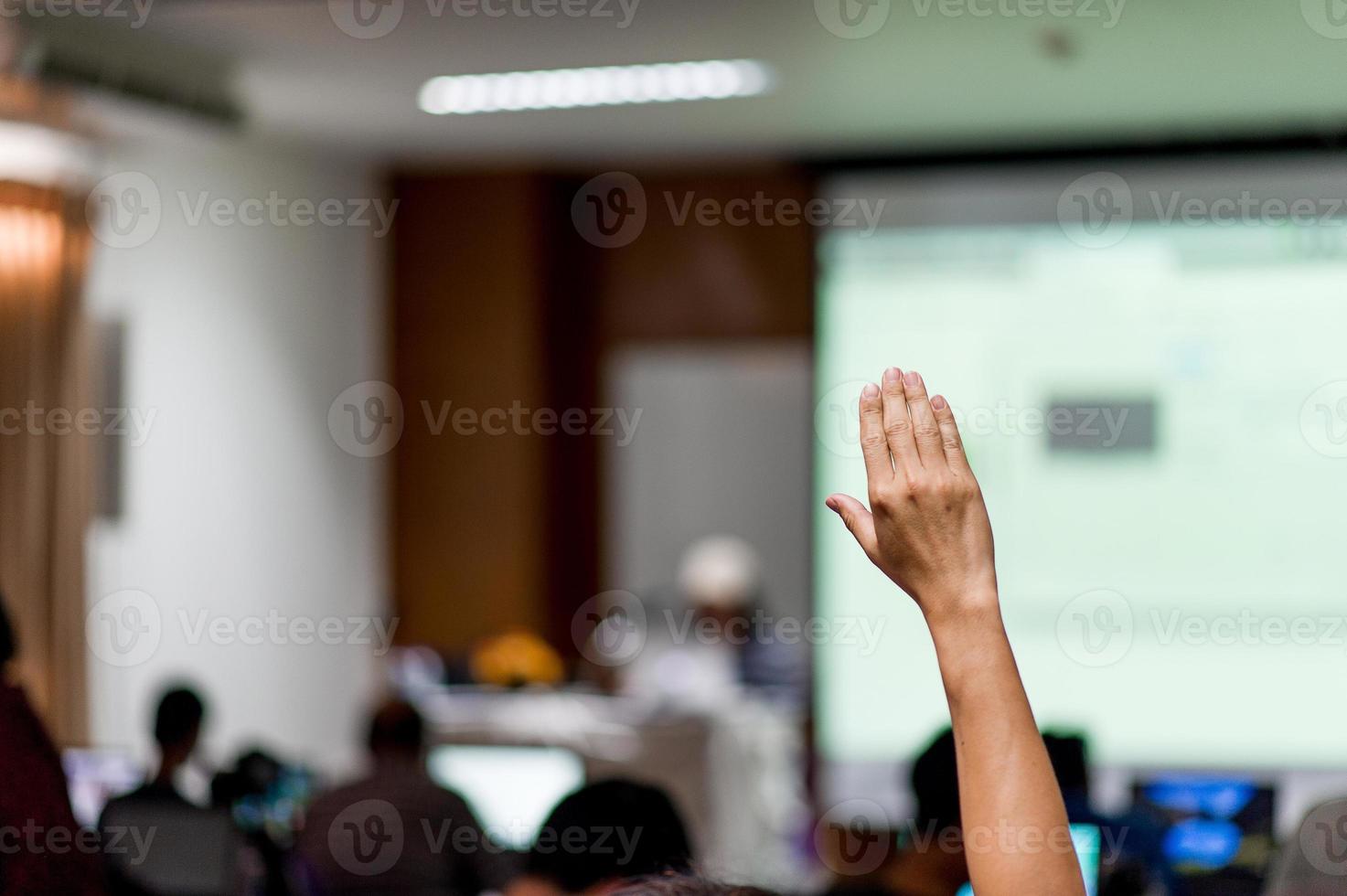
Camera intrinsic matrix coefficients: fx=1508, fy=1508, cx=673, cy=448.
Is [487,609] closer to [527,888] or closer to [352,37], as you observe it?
[352,37]

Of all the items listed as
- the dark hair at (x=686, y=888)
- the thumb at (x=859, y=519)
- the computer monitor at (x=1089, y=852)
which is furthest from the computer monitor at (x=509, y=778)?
the dark hair at (x=686, y=888)

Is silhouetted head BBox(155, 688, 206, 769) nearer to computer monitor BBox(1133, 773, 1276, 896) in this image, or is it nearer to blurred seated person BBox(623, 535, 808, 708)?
computer monitor BBox(1133, 773, 1276, 896)

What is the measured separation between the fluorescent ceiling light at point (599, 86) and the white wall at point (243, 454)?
0.92m

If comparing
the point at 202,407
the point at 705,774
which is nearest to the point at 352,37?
the point at 202,407

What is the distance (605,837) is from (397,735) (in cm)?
154

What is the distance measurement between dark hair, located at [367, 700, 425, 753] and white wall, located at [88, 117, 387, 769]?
5.98 feet

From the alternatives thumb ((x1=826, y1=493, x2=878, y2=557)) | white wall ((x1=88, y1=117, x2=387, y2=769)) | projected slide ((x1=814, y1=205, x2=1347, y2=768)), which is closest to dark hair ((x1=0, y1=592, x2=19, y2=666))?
thumb ((x1=826, y1=493, x2=878, y2=557))

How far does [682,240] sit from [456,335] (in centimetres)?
106

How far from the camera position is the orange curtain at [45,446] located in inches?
181

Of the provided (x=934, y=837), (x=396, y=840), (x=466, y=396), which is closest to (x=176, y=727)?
(x=396, y=840)

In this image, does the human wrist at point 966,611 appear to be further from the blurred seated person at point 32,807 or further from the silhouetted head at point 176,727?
the silhouetted head at point 176,727

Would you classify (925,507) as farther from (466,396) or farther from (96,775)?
(466,396)

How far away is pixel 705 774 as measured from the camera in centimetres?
483

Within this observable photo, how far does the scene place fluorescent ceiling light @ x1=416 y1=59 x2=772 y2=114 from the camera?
465cm
